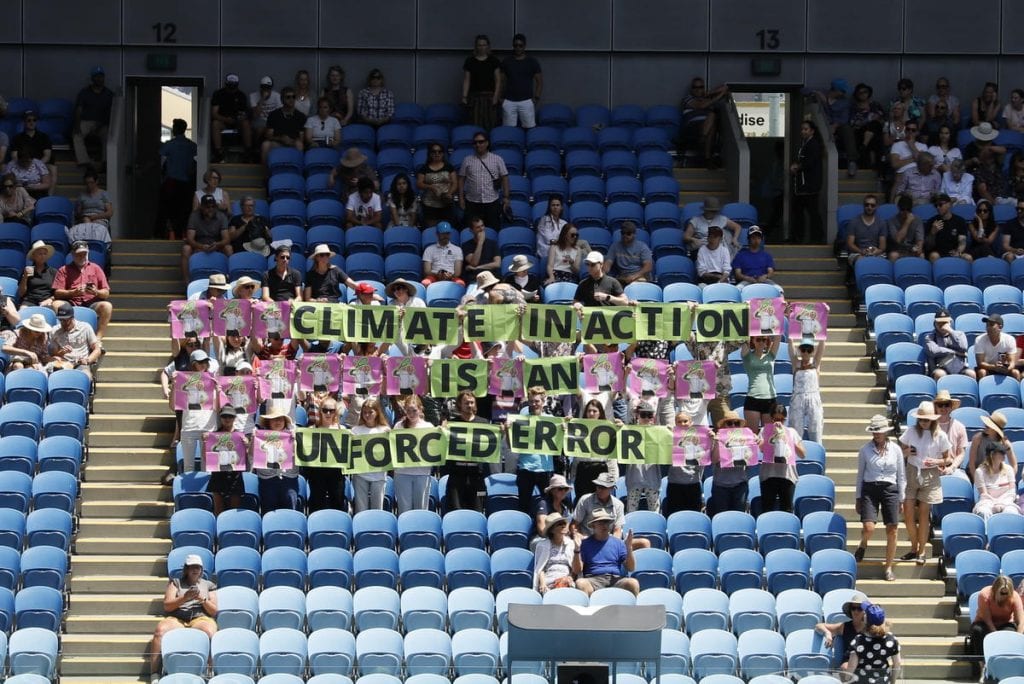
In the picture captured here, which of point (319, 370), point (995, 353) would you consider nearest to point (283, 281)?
point (319, 370)

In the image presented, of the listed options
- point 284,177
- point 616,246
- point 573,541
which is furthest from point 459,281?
point 573,541

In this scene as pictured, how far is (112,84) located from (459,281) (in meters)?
7.52

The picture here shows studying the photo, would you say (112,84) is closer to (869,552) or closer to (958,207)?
(958,207)

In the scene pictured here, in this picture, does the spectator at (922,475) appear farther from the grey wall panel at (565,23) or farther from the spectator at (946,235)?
the grey wall panel at (565,23)

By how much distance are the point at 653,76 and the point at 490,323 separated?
30.9 feet

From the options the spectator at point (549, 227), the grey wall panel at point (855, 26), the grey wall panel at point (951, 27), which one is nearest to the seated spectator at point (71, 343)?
the spectator at point (549, 227)

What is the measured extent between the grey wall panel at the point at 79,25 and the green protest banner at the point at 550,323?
10.3 meters

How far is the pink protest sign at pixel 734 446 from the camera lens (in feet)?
68.6

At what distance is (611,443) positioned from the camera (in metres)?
20.8

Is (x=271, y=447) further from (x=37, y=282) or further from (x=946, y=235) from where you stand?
(x=946, y=235)

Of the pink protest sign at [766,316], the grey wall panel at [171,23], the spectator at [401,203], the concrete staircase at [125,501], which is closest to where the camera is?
the concrete staircase at [125,501]

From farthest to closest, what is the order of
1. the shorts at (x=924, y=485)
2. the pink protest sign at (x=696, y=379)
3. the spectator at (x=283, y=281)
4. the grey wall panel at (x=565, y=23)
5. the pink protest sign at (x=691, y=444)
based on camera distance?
the grey wall panel at (x=565, y=23) → the spectator at (x=283, y=281) → the pink protest sign at (x=696, y=379) → the shorts at (x=924, y=485) → the pink protest sign at (x=691, y=444)

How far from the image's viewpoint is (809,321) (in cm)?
2225

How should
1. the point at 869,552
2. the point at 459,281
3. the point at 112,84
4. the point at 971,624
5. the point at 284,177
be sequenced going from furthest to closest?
the point at 112,84
the point at 284,177
the point at 459,281
the point at 869,552
the point at 971,624
